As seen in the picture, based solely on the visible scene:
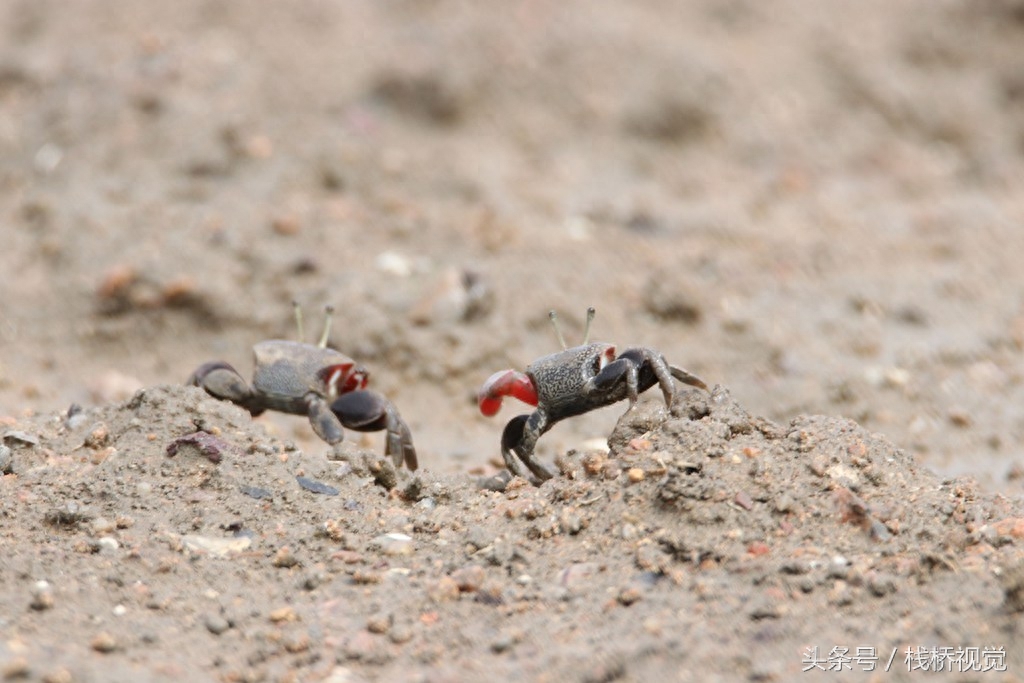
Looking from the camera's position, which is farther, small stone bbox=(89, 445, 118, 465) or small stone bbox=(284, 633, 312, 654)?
small stone bbox=(89, 445, 118, 465)

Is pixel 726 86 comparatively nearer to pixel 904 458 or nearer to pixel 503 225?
pixel 503 225

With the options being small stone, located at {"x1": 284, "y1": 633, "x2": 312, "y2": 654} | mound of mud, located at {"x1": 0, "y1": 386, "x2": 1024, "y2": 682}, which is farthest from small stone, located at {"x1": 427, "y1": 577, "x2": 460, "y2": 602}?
small stone, located at {"x1": 284, "y1": 633, "x2": 312, "y2": 654}

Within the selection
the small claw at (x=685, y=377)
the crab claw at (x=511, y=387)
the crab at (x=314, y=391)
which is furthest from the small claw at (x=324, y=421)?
the small claw at (x=685, y=377)

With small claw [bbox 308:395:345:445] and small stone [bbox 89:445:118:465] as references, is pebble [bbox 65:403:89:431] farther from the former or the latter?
small claw [bbox 308:395:345:445]

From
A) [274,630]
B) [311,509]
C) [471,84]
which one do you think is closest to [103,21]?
[471,84]

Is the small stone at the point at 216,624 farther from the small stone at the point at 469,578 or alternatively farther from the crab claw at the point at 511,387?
the crab claw at the point at 511,387

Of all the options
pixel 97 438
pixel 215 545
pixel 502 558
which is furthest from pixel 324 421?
pixel 502 558

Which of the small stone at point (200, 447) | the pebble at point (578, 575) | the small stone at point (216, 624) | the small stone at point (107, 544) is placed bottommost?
the small stone at point (107, 544)
